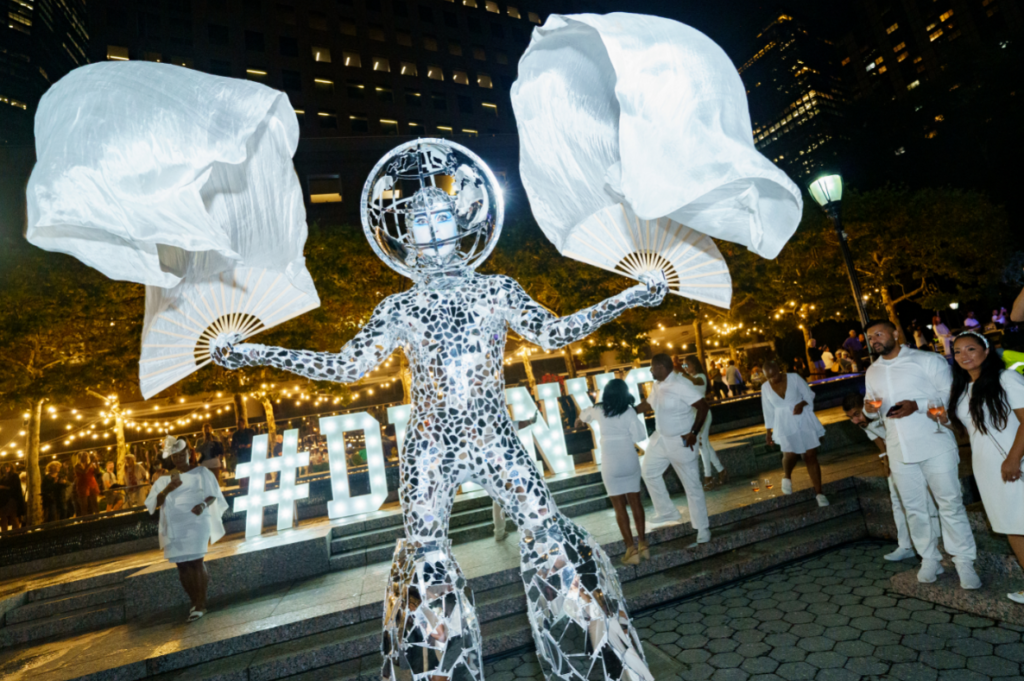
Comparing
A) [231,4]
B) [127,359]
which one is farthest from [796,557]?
[231,4]

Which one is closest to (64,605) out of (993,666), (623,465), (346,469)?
(346,469)

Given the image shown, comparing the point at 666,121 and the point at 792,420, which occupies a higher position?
the point at 666,121

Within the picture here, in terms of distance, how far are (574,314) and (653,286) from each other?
367 millimetres

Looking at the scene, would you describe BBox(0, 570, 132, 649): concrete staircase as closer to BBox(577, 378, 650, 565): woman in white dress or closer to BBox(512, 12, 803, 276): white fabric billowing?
BBox(577, 378, 650, 565): woman in white dress

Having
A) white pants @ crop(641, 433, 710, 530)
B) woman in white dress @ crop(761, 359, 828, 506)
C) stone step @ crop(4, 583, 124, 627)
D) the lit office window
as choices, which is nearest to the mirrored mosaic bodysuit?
white pants @ crop(641, 433, 710, 530)

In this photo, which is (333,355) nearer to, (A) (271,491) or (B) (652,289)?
(B) (652,289)

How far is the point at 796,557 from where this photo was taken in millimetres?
5125

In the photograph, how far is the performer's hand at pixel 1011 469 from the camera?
3182 millimetres

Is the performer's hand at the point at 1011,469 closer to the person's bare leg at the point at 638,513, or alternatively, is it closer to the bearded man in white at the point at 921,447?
the bearded man in white at the point at 921,447

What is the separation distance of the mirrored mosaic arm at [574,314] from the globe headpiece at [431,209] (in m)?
0.34

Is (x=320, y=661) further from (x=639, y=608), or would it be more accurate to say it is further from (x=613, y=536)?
(x=613, y=536)

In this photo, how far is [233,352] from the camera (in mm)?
2303

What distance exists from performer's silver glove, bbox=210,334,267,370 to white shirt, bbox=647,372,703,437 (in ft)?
14.5

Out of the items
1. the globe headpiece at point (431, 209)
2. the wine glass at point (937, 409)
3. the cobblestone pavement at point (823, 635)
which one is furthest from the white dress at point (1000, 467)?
the globe headpiece at point (431, 209)
